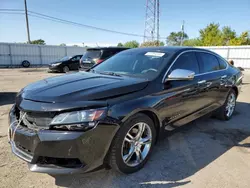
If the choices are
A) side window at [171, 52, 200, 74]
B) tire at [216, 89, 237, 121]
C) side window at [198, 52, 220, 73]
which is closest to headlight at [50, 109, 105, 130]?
side window at [171, 52, 200, 74]

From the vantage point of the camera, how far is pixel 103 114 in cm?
210

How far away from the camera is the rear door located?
361 centimetres

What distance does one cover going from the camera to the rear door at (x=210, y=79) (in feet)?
11.8

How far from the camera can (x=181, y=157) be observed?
9.89 feet

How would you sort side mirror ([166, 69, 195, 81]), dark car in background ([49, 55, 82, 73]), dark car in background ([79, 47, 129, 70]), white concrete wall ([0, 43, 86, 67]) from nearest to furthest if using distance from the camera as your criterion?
side mirror ([166, 69, 195, 81])
dark car in background ([79, 47, 129, 70])
dark car in background ([49, 55, 82, 73])
white concrete wall ([0, 43, 86, 67])

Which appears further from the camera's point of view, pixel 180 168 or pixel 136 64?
pixel 136 64

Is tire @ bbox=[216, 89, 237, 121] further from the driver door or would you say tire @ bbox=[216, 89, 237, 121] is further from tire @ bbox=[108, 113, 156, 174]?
tire @ bbox=[108, 113, 156, 174]

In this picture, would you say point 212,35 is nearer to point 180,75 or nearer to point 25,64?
point 25,64

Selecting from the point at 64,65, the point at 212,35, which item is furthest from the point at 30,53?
the point at 212,35

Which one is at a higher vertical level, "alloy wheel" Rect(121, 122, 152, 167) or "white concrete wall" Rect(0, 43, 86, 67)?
"white concrete wall" Rect(0, 43, 86, 67)

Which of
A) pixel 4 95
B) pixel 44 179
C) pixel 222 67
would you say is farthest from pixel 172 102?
pixel 4 95

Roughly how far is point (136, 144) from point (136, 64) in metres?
1.31

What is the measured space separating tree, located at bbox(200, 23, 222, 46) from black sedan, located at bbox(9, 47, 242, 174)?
40.1 m

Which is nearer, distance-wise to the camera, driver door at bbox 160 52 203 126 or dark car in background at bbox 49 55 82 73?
driver door at bbox 160 52 203 126
